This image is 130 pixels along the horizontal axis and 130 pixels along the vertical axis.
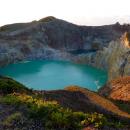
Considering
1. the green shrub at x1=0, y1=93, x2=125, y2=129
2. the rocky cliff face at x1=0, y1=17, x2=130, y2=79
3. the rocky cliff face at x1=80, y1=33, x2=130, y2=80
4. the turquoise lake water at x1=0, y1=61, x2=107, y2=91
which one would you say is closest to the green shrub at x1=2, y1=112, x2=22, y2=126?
the green shrub at x1=0, y1=93, x2=125, y2=129

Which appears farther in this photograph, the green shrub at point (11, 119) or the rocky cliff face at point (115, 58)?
the rocky cliff face at point (115, 58)

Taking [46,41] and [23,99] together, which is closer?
[23,99]

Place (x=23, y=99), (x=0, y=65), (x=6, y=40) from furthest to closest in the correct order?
(x=6, y=40), (x=0, y=65), (x=23, y=99)

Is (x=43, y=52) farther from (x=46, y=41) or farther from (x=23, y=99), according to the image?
(x=23, y=99)

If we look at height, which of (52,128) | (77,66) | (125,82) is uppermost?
(52,128)

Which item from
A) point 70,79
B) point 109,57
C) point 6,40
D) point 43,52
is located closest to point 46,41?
point 43,52

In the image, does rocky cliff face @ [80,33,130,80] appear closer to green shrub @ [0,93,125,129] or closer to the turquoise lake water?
the turquoise lake water

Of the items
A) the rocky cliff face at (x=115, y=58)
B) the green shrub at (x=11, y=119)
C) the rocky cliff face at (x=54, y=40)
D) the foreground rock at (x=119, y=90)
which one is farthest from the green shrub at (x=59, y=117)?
the rocky cliff face at (x=54, y=40)

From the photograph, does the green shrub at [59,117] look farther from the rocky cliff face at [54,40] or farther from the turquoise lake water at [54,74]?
the rocky cliff face at [54,40]
